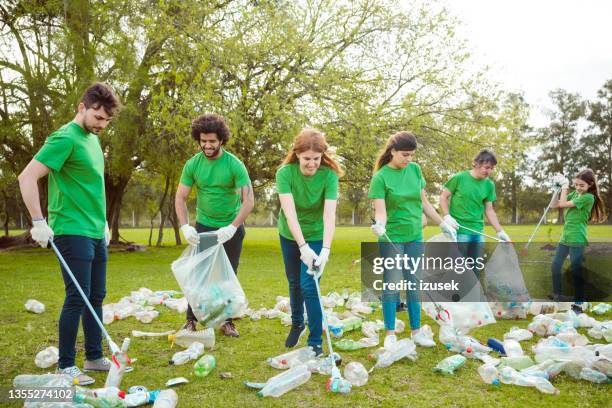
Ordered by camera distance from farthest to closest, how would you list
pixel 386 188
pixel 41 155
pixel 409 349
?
pixel 386 188
pixel 409 349
pixel 41 155

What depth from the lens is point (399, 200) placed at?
362 centimetres

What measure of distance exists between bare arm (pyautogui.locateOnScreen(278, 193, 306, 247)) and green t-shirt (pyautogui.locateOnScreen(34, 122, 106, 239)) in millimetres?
1125

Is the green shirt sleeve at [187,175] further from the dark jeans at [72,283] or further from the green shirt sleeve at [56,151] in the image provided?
the green shirt sleeve at [56,151]

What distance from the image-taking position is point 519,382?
2.88 m

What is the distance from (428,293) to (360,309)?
45.9 inches

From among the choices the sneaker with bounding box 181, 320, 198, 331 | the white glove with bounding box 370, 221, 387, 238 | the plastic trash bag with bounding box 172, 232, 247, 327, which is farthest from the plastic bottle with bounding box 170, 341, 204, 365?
the white glove with bounding box 370, 221, 387, 238

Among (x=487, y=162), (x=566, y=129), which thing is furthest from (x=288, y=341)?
(x=566, y=129)

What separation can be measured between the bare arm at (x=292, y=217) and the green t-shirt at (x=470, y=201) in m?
2.04

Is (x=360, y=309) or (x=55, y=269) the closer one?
(x=360, y=309)

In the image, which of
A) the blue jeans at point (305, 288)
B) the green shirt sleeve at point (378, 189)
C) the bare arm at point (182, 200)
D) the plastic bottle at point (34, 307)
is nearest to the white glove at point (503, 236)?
the green shirt sleeve at point (378, 189)

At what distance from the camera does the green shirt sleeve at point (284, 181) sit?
3.21m

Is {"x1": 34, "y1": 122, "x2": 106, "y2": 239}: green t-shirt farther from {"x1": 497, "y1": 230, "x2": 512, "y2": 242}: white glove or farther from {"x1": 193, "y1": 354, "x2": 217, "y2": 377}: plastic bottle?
{"x1": 497, "y1": 230, "x2": 512, "y2": 242}: white glove

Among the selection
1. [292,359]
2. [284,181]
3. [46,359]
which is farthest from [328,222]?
[46,359]

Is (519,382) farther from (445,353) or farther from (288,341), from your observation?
(288,341)
